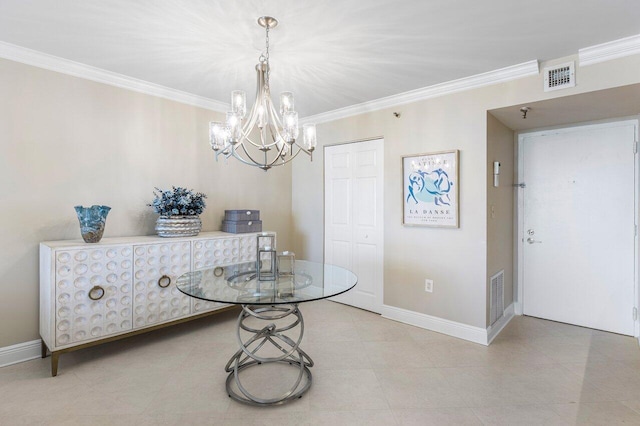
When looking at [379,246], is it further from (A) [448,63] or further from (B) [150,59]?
(B) [150,59]

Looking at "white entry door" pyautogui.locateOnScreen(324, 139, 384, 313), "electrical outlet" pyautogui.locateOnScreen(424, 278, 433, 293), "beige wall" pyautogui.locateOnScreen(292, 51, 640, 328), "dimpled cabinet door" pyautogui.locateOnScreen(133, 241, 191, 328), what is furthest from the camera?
"white entry door" pyautogui.locateOnScreen(324, 139, 384, 313)

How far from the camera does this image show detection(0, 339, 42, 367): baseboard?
7.89 feet

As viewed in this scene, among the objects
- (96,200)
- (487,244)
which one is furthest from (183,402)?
(487,244)

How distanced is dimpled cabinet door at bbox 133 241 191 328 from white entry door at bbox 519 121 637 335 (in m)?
3.67

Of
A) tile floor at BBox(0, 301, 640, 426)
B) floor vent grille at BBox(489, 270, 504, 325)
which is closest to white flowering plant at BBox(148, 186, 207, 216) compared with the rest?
tile floor at BBox(0, 301, 640, 426)

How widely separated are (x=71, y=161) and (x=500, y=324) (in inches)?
167

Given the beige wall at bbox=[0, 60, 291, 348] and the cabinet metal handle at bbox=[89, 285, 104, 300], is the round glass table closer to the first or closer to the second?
the cabinet metal handle at bbox=[89, 285, 104, 300]

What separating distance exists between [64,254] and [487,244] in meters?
3.42

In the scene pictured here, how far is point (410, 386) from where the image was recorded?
219 centimetres

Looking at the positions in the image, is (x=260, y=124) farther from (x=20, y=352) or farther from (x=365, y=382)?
(x=20, y=352)

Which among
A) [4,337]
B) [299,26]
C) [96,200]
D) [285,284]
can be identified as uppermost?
[299,26]

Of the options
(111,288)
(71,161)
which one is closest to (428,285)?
(111,288)

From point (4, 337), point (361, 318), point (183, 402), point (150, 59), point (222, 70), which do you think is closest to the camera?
point (183, 402)

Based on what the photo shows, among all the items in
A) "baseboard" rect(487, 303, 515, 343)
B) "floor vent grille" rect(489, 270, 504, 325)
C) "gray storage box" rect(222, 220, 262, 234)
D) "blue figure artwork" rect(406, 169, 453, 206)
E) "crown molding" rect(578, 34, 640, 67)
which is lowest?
"baseboard" rect(487, 303, 515, 343)
